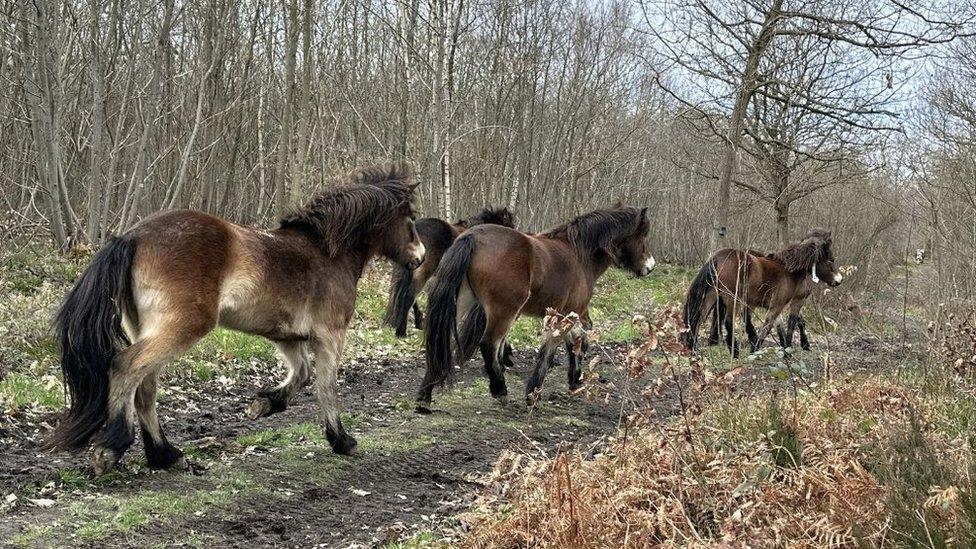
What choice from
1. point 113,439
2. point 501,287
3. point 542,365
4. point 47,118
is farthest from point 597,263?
point 47,118

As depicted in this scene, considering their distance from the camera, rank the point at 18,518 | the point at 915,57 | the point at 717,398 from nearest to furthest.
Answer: the point at 18,518 → the point at 717,398 → the point at 915,57

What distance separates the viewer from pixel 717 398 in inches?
217

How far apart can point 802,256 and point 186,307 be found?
12023mm

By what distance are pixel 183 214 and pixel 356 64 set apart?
1652 cm

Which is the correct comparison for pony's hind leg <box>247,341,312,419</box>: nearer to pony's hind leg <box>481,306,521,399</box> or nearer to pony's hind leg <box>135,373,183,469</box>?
pony's hind leg <box>135,373,183,469</box>

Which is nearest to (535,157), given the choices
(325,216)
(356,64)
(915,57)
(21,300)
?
(356,64)

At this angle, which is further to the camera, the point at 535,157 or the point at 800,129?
the point at 535,157

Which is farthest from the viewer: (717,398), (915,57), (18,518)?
(915,57)

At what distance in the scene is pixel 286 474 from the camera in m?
5.39

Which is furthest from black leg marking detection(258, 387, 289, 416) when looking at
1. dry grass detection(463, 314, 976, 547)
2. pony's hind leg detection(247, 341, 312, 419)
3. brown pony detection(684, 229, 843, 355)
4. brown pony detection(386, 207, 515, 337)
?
brown pony detection(684, 229, 843, 355)

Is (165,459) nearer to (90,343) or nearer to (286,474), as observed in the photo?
(286,474)

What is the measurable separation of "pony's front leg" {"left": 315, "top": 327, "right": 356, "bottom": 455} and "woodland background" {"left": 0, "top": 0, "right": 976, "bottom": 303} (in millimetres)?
6605

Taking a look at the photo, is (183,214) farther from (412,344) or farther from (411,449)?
(412,344)

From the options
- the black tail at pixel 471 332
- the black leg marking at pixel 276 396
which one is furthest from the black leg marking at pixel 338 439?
the black tail at pixel 471 332
